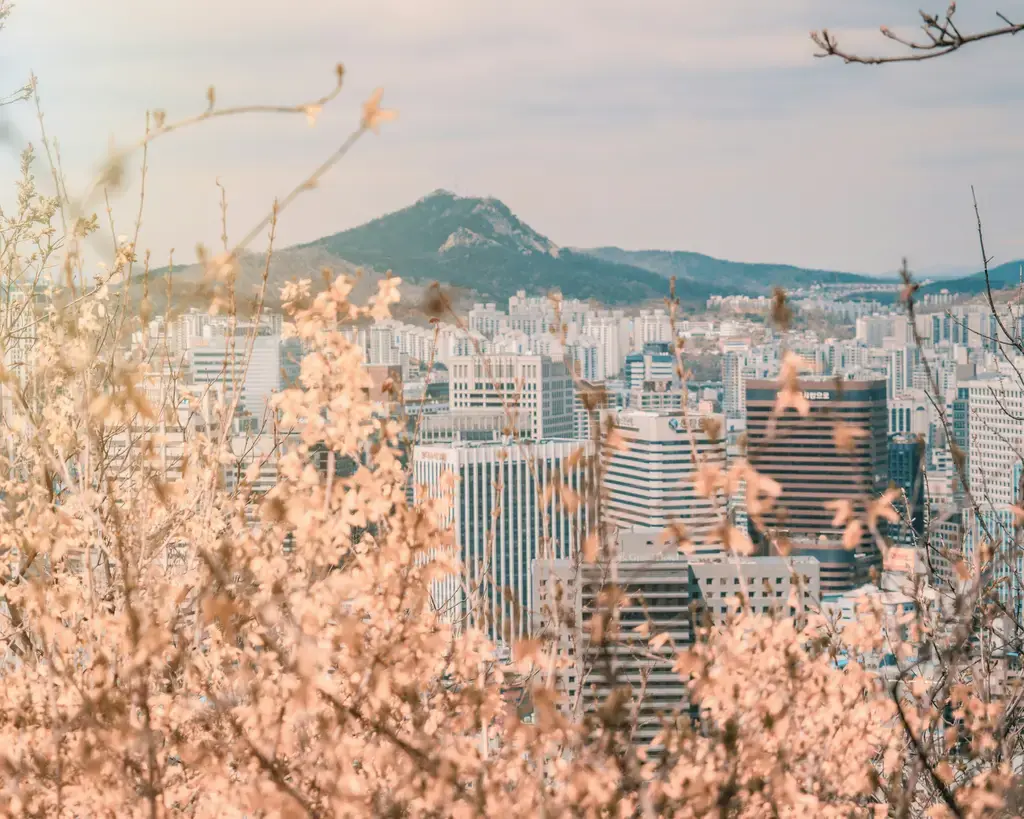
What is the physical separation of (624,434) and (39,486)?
1.03m

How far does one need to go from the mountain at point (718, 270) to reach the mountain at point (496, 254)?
52 cm

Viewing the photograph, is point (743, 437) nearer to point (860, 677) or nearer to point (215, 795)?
point (215, 795)

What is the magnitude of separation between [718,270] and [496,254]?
11429mm

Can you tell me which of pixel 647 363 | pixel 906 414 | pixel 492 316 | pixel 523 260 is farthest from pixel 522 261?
pixel 906 414

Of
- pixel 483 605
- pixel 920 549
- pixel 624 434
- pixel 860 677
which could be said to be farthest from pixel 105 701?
pixel 920 549

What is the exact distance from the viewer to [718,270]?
57.7m

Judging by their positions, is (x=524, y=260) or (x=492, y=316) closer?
(x=492, y=316)

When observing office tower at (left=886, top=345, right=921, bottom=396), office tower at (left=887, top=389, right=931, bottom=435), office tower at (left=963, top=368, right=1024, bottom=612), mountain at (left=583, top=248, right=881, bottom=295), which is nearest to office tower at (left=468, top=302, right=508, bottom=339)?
mountain at (left=583, top=248, right=881, bottom=295)

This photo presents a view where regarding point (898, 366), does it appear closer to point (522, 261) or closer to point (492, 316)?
point (522, 261)

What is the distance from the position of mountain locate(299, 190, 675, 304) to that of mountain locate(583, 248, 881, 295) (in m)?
0.52

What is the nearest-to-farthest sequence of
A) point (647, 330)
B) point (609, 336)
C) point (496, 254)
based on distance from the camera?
point (496, 254) → point (609, 336) → point (647, 330)

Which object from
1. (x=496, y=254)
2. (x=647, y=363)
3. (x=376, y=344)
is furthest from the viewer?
(x=647, y=363)

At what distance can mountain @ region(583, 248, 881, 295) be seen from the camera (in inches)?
2119

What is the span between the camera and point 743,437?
1.41 metres
